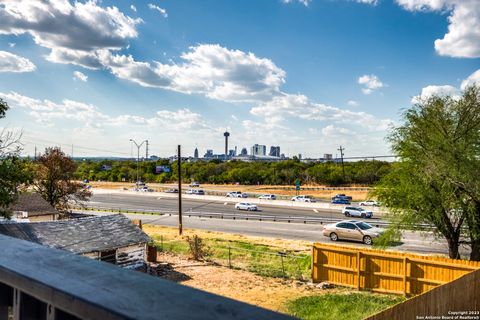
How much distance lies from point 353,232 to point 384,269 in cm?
1317

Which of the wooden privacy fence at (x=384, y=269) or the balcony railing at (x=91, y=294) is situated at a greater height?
the balcony railing at (x=91, y=294)

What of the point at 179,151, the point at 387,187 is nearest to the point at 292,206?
the point at 179,151

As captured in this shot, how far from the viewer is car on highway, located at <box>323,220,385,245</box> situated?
31328 millimetres

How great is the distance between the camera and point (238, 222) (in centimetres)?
4653

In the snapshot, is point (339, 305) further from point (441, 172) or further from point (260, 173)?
point (260, 173)

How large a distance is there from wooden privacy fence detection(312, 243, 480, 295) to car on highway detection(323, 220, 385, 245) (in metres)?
11.9

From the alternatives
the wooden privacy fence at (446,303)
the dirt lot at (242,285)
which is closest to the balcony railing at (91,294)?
the wooden privacy fence at (446,303)

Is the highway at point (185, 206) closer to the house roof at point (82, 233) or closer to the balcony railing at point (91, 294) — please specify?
the house roof at point (82, 233)

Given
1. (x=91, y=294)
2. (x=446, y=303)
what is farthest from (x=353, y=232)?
(x=91, y=294)

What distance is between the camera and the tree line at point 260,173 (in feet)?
325

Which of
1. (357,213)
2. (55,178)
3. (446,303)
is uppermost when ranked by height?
(55,178)

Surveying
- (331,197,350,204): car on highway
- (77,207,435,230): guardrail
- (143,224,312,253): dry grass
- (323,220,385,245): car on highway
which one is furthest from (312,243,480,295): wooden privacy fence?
(331,197,350,204): car on highway

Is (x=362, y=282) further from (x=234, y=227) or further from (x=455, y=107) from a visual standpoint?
(x=234, y=227)

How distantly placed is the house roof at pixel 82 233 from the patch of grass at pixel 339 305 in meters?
10.5
